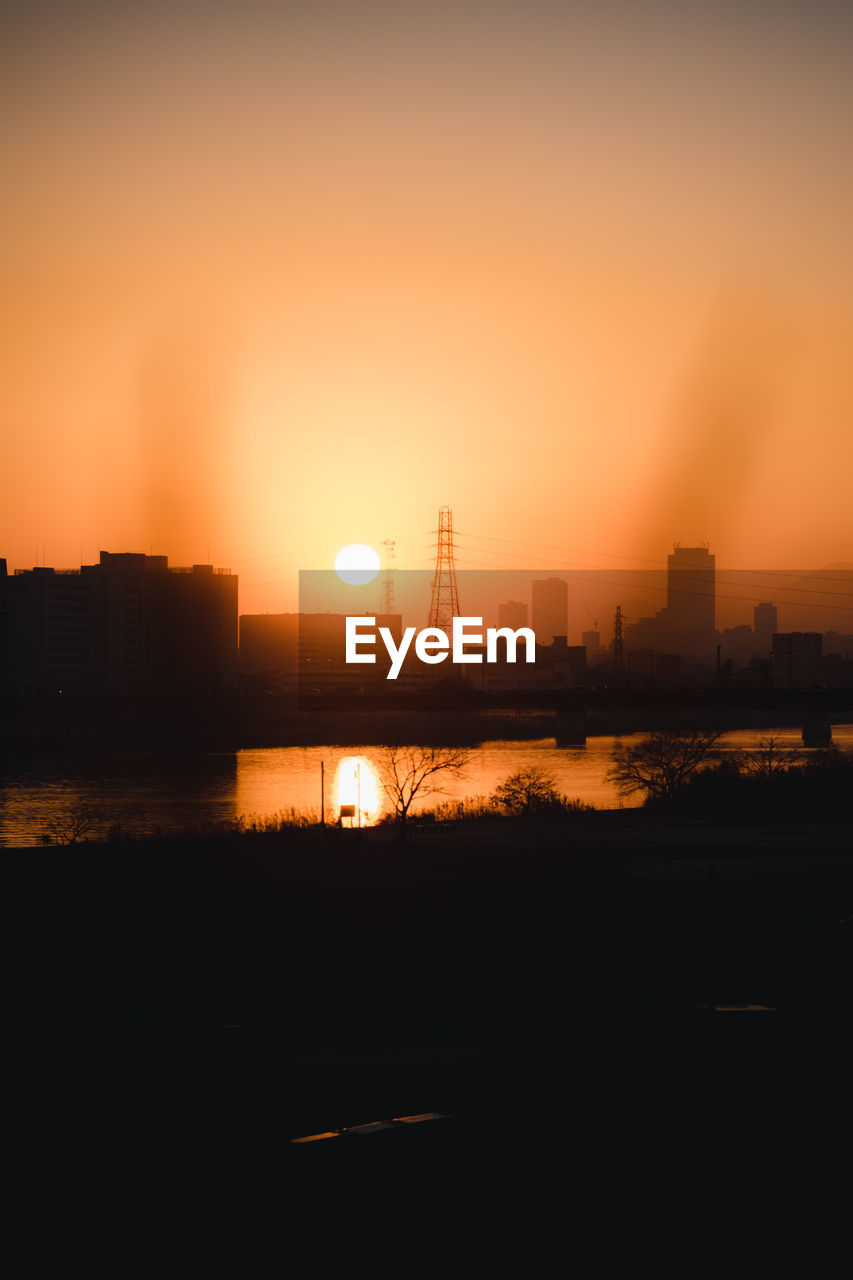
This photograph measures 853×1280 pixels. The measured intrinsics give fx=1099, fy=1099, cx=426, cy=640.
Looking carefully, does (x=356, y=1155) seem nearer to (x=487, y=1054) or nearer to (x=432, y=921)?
(x=487, y=1054)

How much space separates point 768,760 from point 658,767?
8095 millimetres

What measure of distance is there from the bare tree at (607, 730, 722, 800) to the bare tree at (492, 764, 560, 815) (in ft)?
14.5

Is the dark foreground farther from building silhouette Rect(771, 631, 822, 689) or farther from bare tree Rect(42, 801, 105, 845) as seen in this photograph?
building silhouette Rect(771, 631, 822, 689)

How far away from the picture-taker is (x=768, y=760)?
157 ft

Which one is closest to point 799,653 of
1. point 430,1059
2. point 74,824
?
point 74,824

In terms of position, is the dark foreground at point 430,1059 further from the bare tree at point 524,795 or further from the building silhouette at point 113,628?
the building silhouette at point 113,628

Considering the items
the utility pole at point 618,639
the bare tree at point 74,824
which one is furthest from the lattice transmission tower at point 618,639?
the bare tree at point 74,824

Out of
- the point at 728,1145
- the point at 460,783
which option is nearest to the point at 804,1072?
the point at 728,1145

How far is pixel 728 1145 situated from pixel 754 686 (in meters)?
49.6

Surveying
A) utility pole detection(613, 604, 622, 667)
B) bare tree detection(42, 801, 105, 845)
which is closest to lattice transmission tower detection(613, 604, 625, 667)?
utility pole detection(613, 604, 622, 667)

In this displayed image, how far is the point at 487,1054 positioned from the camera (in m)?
8.88

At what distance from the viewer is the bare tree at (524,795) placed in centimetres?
3622

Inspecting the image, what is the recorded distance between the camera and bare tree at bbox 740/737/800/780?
44.3 m

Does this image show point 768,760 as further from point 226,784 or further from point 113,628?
point 113,628
